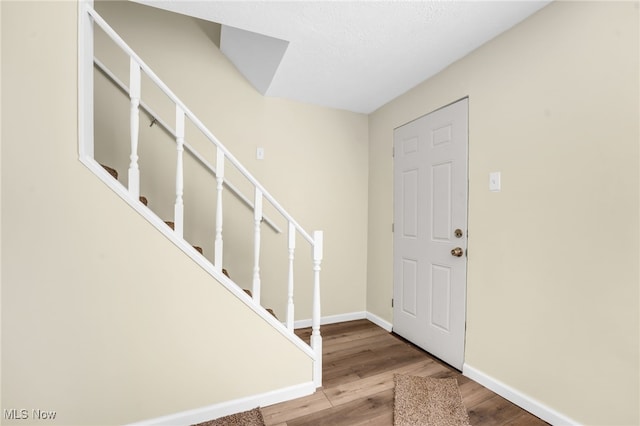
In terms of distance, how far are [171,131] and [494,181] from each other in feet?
7.99

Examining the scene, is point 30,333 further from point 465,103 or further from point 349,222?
point 465,103

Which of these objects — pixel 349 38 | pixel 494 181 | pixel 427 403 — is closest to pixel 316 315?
pixel 427 403

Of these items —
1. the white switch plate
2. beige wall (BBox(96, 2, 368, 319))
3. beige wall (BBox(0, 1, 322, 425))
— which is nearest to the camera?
beige wall (BBox(0, 1, 322, 425))

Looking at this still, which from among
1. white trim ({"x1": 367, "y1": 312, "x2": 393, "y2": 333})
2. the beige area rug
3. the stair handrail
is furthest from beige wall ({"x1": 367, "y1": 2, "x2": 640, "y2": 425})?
the stair handrail

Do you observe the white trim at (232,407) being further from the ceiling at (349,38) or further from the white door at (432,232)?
the ceiling at (349,38)

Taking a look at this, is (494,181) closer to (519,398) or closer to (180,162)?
(519,398)

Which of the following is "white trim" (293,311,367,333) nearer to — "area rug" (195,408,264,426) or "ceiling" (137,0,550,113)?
"area rug" (195,408,264,426)

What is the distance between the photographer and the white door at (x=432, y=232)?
1.97 meters

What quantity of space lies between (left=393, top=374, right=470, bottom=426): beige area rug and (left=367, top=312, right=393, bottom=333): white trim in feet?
2.62

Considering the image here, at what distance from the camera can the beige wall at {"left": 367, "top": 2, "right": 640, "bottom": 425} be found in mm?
1221

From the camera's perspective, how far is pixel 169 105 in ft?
7.45

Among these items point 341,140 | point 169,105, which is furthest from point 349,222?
point 169,105

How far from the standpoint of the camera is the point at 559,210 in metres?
1.43

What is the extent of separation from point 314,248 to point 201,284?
0.69m
